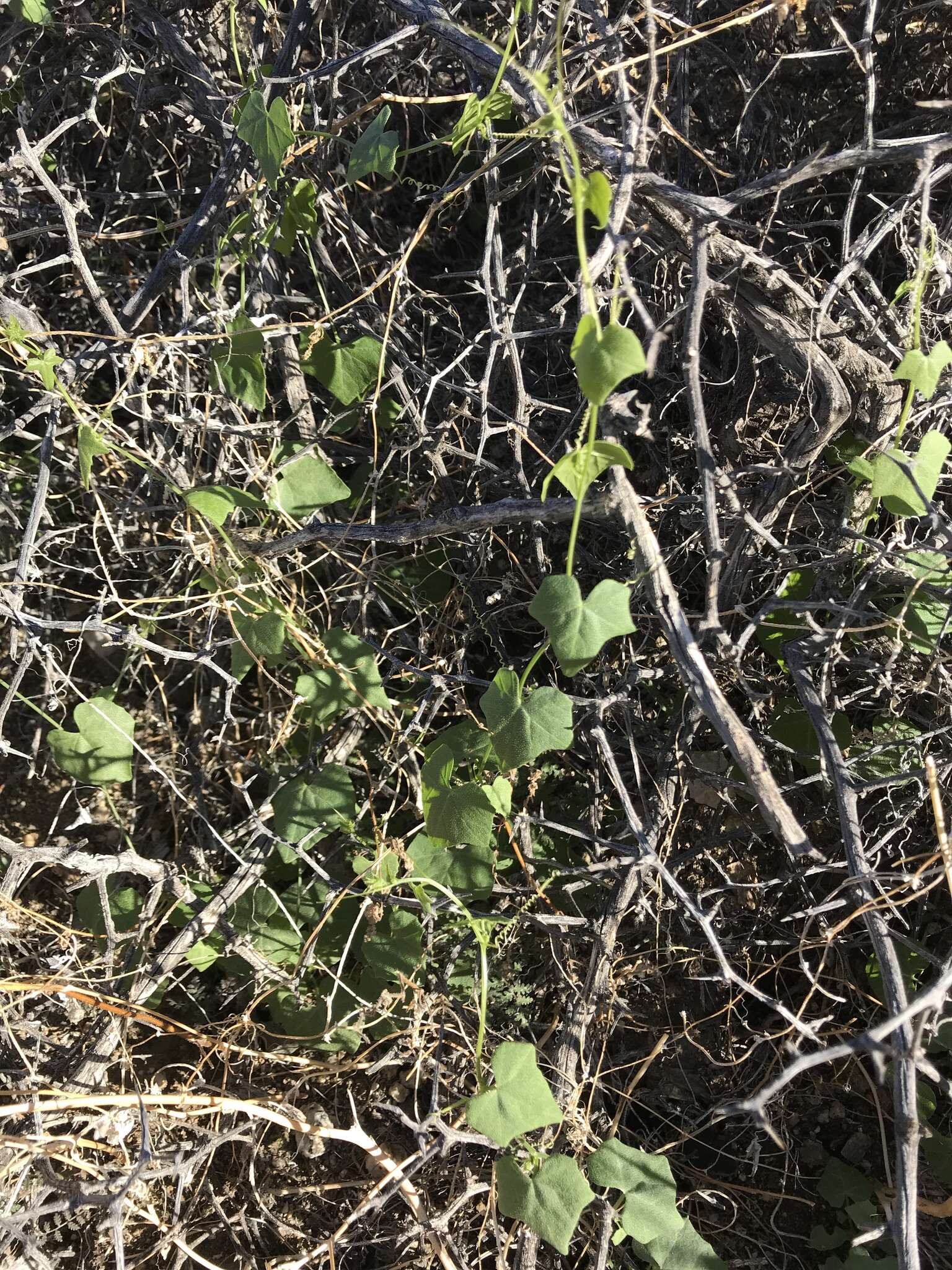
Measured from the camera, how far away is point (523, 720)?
1.03 meters

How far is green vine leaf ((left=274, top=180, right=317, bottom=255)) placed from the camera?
1225 millimetres

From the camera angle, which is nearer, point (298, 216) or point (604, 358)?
point (604, 358)

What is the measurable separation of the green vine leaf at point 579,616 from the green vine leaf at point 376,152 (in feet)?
1.91

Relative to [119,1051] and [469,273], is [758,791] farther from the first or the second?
[119,1051]

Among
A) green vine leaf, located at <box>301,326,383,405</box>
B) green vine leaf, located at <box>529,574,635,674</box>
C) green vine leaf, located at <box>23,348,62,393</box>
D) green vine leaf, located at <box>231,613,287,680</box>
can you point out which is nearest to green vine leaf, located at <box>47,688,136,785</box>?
green vine leaf, located at <box>231,613,287,680</box>

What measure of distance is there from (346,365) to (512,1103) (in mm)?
996

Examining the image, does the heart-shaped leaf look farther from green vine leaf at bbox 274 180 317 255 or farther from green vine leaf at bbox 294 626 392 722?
green vine leaf at bbox 274 180 317 255

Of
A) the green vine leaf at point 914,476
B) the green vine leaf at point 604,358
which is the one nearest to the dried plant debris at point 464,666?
the green vine leaf at point 914,476

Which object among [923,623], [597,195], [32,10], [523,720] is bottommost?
[923,623]

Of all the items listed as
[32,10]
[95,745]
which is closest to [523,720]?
[95,745]

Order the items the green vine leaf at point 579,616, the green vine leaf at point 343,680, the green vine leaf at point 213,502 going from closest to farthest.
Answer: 1. the green vine leaf at point 579,616
2. the green vine leaf at point 213,502
3. the green vine leaf at point 343,680

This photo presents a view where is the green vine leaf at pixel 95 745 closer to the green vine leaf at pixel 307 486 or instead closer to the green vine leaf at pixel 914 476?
the green vine leaf at pixel 307 486

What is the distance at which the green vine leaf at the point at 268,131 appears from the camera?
1082mm

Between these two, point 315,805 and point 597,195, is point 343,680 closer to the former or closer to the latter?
point 315,805
